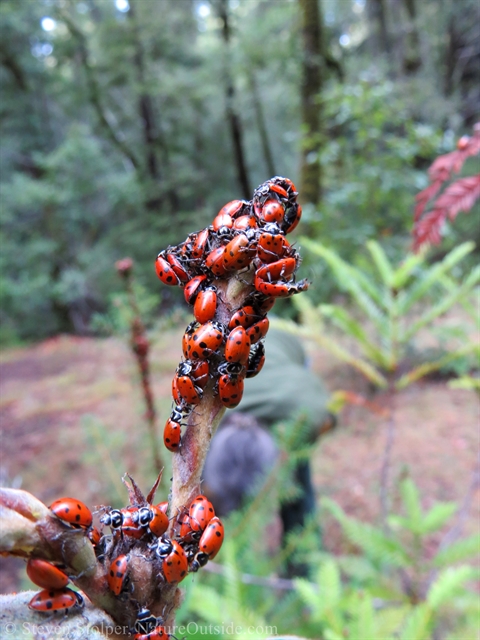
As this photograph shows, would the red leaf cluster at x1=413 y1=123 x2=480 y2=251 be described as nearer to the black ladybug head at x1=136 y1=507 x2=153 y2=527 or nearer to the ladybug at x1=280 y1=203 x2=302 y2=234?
the ladybug at x1=280 y1=203 x2=302 y2=234

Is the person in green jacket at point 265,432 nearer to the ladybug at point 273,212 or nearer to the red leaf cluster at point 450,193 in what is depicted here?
the red leaf cluster at point 450,193

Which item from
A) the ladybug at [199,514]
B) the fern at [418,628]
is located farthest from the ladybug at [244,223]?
the fern at [418,628]

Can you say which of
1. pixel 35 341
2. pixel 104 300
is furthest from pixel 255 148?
pixel 35 341

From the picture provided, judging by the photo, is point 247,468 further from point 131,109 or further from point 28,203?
point 131,109

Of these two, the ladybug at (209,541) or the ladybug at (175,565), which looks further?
the ladybug at (209,541)

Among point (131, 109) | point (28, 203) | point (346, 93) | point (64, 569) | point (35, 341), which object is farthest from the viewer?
point (131, 109)

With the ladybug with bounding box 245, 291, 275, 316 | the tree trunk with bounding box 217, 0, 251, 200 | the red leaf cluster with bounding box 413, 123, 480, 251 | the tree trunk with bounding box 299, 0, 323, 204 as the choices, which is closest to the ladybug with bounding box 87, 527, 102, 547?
the ladybug with bounding box 245, 291, 275, 316

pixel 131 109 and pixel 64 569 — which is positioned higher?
pixel 131 109
